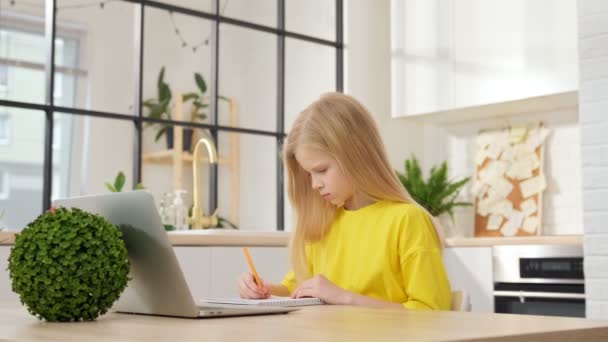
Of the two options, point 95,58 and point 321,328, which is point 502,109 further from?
point 321,328

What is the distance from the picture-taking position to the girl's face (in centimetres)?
186

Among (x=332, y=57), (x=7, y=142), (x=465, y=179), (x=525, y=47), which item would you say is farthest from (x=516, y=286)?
(x=7, y=142)

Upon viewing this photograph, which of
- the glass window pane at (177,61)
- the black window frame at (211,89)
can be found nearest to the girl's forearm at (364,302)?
the black window frame at (211,89)

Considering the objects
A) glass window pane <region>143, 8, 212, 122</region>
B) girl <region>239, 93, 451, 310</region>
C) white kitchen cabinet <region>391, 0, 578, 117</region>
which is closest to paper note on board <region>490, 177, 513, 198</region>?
white kitchen cabinet <region>391, 0, 578, 117</region>

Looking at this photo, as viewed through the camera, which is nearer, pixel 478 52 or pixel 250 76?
pixel 478 52

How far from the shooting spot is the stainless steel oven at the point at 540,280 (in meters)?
3.66

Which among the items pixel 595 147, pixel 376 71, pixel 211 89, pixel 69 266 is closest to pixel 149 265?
pixel 69 266

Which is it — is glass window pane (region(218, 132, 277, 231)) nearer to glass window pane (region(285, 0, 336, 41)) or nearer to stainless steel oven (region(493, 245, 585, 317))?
glass window pane (region(285, 0, 336, 41))

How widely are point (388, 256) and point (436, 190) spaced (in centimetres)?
297

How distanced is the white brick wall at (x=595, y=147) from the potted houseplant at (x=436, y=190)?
1287mm

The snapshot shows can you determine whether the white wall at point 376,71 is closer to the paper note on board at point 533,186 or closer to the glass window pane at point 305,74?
the glass window pane at point 305,74

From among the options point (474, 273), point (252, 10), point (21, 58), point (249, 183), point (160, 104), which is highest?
point (252, 10)

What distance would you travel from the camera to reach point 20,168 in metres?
5.68

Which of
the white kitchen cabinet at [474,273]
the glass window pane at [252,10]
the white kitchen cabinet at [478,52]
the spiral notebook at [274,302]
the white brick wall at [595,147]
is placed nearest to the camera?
the spiral notebook at [274,302]
